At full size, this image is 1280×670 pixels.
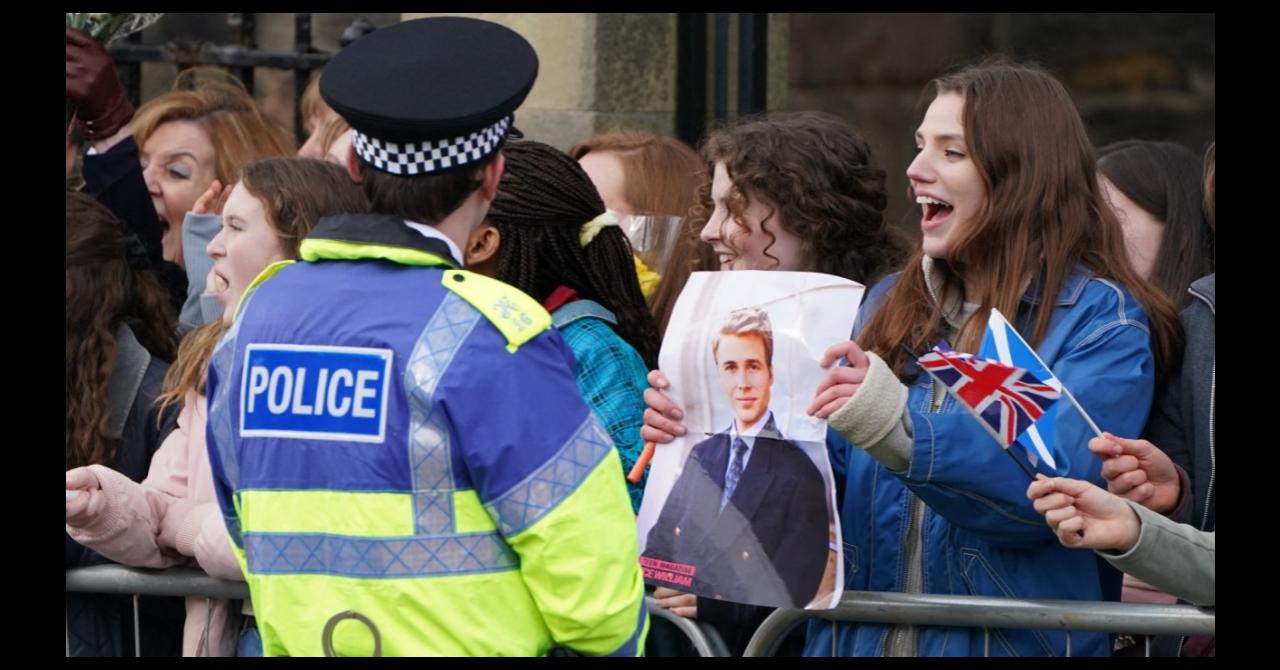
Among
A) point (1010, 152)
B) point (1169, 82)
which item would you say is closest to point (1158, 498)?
point (1010, 152)

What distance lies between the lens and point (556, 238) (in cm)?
425

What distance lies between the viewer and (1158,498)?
3.62 meters

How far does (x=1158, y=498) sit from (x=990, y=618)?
40 cm

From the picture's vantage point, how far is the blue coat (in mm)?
3508

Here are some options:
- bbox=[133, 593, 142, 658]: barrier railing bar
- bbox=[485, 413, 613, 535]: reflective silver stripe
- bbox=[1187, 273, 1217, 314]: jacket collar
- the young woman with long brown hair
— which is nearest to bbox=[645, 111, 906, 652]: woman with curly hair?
the young woman with long brown hair

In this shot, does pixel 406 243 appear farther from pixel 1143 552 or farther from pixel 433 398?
pixel 1143 552

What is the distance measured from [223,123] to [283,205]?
1.30 m

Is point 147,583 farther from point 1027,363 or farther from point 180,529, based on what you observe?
point 1027,363

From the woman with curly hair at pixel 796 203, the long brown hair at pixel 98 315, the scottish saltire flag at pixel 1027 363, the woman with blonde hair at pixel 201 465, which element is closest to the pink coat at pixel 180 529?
the woman with blonde hair at pixel 201 465

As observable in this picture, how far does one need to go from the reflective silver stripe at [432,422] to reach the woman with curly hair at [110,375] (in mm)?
1503

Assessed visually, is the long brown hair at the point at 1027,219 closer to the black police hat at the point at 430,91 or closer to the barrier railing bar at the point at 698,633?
the barrier railing bar at the point at 698,633

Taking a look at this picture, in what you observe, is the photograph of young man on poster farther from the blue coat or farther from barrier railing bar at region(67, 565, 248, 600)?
barrier railing bar at region(67, 565, 248, 600)

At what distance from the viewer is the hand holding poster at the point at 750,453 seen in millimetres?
3672

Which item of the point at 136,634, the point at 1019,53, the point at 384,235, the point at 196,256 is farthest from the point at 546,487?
the point at 1019,53
